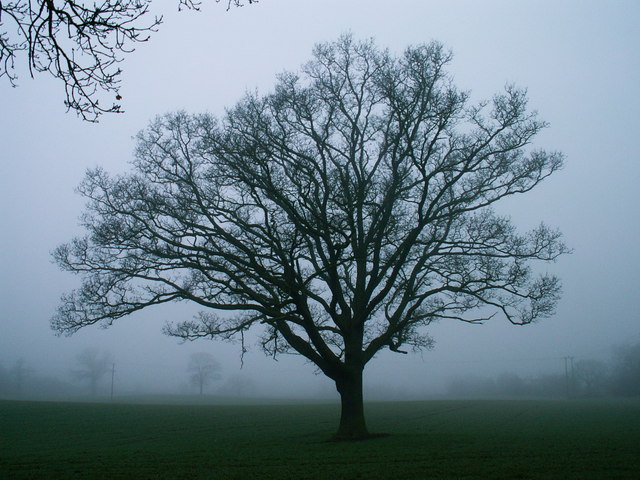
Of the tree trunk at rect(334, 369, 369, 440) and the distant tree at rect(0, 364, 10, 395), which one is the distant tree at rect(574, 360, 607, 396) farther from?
the distant tree at rect(0, 364, 10, 395)

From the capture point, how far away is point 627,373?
89188mm

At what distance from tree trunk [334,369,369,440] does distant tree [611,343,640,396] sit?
281 feet

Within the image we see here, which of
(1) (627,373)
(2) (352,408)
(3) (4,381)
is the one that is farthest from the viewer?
(3) (4,381)

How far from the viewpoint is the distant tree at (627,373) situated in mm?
86562

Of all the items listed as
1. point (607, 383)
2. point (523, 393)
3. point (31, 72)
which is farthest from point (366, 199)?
point (523, 393)

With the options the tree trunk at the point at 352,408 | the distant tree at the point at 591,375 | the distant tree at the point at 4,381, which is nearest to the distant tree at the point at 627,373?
the distant tree at the point at 591,375

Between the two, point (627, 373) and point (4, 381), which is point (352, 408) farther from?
point (4, 381)

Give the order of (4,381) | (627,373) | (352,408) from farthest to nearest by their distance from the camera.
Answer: (4,381)
(627,373)
(352,408)

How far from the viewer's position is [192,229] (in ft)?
59.7

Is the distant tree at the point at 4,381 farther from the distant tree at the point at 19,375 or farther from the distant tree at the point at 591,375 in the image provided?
the distant tree at the point at 591,375

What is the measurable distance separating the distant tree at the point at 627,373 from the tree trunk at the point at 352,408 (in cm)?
8561

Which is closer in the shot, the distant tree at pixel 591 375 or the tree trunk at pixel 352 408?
the tree trunk at pixel 352 408

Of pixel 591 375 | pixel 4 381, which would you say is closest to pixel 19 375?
pixel 4 381

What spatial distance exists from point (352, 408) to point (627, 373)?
292 feet
